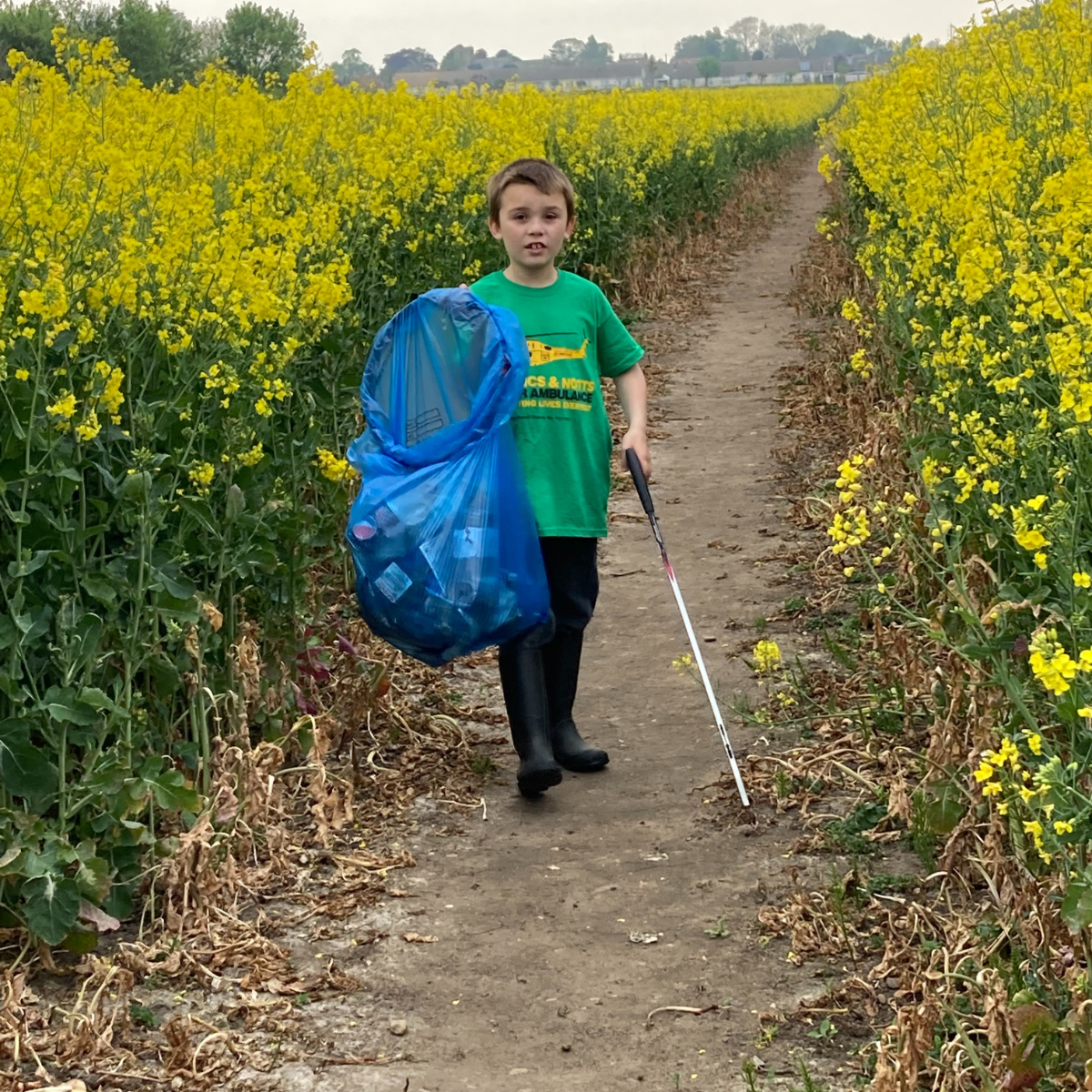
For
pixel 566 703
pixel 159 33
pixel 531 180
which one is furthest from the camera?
pixel 159 33

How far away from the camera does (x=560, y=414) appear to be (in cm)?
457

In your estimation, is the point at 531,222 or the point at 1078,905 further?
the point at 531,222

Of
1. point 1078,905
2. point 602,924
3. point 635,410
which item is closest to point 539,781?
point 602,924

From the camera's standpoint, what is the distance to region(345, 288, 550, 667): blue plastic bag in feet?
14.2

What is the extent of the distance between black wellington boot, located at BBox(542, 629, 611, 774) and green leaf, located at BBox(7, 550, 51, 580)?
1.67m

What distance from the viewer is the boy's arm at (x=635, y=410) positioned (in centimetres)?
464

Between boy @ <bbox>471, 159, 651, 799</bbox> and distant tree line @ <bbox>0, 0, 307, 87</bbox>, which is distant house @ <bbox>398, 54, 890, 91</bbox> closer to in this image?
distant tree line @ <bbox>0, 0, 307, 87</bbox>

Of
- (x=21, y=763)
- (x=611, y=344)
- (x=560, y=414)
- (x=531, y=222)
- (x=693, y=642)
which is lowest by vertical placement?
(x=693, y=642)

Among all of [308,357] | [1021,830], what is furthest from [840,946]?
[308,357]

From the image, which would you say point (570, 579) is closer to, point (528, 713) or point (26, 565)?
point (528, 713)

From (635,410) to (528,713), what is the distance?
3.09ft

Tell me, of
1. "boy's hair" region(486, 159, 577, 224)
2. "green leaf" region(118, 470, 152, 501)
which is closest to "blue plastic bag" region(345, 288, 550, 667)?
"boy's hair" region(486, 159, 577, 224)

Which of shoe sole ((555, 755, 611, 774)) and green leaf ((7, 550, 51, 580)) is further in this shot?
shoe sole ((555, 755, 611, 774))

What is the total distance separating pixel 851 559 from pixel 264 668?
9.03ft
